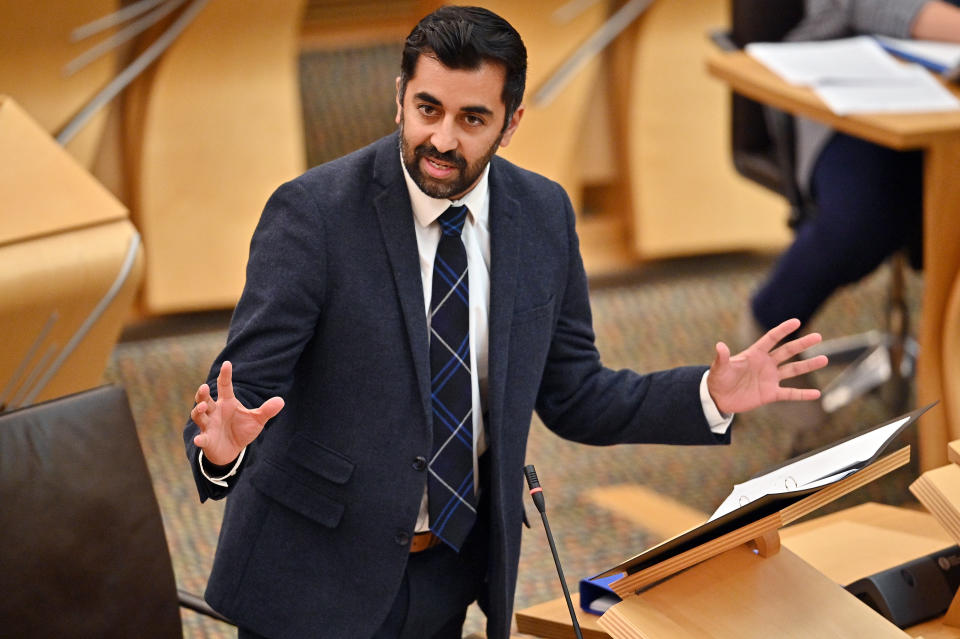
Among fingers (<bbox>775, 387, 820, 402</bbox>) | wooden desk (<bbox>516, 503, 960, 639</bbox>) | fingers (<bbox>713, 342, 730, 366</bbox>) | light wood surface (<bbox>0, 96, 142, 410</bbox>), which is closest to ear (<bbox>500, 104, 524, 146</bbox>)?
fingers (<bbox>713, 342, 730, 366</bbox>)

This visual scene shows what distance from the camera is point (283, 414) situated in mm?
1643

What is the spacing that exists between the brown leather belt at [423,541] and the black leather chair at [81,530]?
28 centimetres

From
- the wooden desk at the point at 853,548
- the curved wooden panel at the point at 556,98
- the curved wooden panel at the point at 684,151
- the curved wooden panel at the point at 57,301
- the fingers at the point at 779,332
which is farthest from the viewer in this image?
the curved wooden panel at the point at 684,151

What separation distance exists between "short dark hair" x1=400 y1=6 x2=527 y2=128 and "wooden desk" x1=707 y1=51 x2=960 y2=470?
4.23 ft

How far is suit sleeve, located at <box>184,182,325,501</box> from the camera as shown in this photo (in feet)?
4.88

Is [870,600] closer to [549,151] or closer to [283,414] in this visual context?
[283,414]

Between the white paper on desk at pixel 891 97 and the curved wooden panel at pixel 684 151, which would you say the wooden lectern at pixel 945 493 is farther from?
the curved wooden panel at pixel 684 151

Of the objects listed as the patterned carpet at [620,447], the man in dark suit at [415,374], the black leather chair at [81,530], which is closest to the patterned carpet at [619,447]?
the patterned carpet at [620,447]

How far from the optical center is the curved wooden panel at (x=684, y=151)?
→ 4.38 meters

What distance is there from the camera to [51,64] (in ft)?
12.0

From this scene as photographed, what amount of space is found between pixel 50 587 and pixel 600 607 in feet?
2.36

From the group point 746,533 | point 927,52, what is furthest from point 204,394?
point 927,52

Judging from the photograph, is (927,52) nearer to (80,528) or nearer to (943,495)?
(943,495)

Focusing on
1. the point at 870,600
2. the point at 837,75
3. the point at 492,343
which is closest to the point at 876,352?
the point at 837,75
